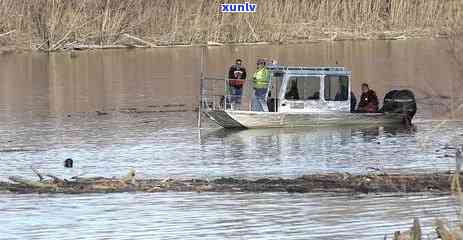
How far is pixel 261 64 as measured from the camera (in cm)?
3228

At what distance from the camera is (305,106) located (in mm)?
32000

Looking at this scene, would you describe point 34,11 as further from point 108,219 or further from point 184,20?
point 108,219

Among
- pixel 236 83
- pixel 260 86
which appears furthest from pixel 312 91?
pixel 236 83

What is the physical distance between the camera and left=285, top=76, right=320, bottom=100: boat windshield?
31953mm

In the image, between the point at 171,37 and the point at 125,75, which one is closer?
the point at 125,75

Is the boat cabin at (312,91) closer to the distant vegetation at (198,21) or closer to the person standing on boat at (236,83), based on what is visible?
the person standing on boat at (236,83)

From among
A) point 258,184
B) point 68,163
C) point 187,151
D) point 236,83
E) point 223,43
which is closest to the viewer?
point 258,184

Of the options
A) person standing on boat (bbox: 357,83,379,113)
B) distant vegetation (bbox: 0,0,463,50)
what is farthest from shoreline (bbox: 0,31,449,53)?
person standing on boat (bbox: 357,83,379,113)

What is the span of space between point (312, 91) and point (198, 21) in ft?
110

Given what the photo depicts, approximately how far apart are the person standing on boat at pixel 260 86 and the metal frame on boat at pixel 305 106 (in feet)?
0.33

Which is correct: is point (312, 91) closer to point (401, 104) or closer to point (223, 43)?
point (401, 104)

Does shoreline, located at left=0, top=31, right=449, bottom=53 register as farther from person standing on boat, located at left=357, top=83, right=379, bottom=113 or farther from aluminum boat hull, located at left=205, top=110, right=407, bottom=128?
aluminum boat hull, located at left=205, top=110, right=407, bottom=128

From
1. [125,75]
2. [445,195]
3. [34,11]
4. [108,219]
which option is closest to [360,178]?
[445,195]

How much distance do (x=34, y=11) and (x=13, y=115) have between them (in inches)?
1063
